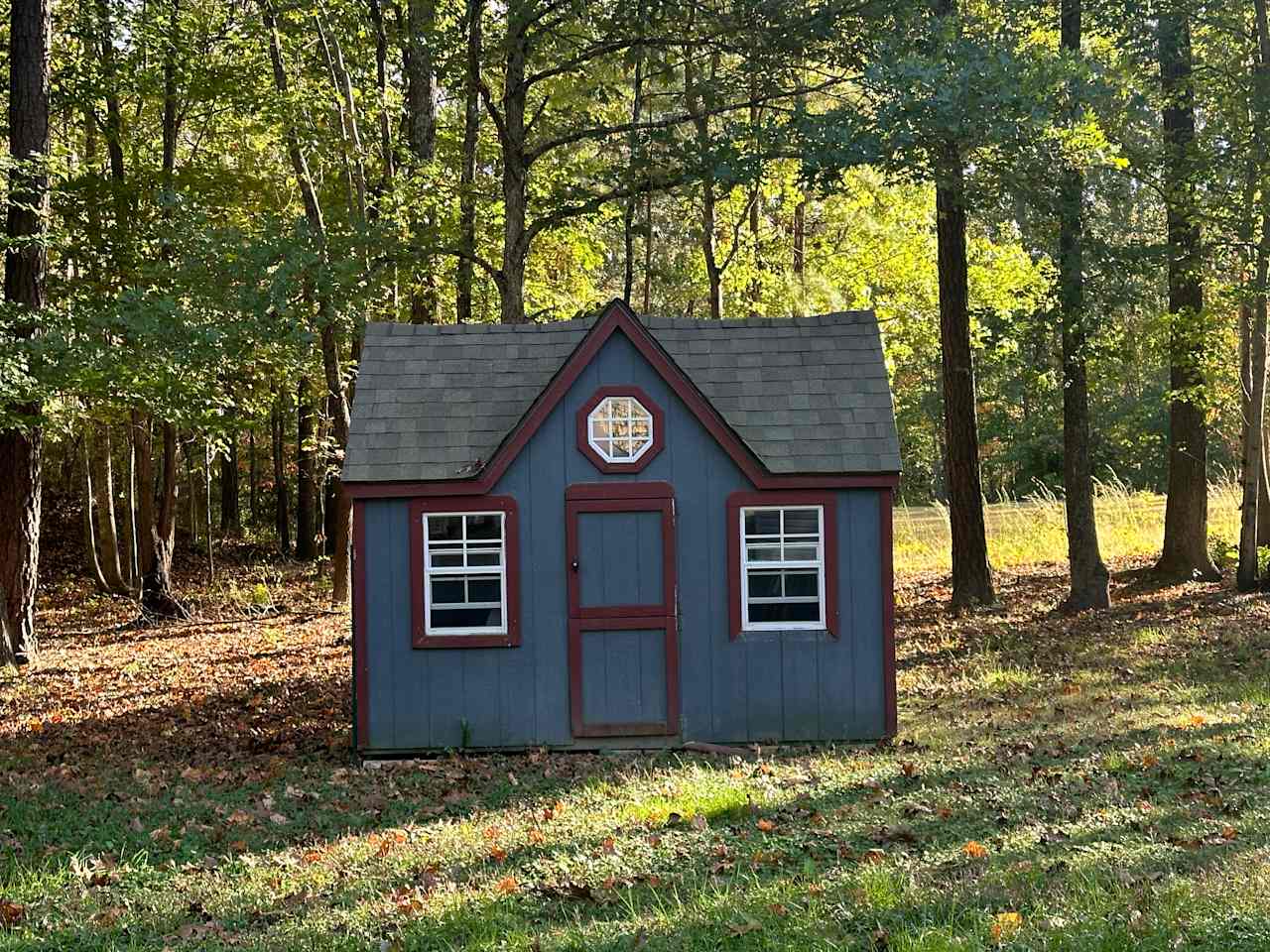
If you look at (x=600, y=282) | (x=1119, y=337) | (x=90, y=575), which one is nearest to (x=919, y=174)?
(x=1119, y=337)

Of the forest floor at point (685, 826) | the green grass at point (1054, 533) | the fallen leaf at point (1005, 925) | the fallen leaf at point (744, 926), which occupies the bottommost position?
the forest floor at point (685, 826)

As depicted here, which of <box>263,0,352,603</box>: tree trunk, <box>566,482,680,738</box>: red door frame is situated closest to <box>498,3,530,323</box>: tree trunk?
<box>263,0,352,603</box>: tree trunk

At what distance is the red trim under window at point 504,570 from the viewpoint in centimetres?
1076

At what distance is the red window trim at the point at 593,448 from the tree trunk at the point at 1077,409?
24.1 feet

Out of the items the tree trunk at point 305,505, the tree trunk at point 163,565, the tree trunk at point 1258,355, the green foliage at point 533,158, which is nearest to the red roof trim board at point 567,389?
the green foliage at point 533,158

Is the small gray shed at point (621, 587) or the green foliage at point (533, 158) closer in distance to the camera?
the small gray shed at point (621, 587)

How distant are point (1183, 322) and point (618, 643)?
9756 millimetres

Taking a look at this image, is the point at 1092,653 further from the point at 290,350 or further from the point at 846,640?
the point at 290,350

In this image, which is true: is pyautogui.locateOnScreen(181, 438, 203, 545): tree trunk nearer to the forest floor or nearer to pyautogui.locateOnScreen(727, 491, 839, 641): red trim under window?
the forest floor

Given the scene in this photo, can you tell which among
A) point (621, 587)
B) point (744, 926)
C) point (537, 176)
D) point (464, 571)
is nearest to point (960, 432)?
point (537, 176)

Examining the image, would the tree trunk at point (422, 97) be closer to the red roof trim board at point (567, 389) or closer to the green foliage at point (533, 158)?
the green foliage at point (533, 158)

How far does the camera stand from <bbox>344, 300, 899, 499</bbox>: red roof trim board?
35.0 feet

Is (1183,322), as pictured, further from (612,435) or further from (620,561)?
(620,561)

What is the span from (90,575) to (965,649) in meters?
19.2
